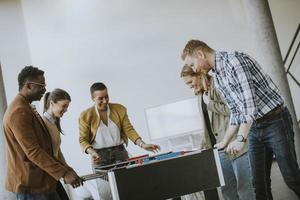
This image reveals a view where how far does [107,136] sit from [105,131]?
0.18 ft

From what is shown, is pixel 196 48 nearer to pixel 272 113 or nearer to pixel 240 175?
pixel 272 113

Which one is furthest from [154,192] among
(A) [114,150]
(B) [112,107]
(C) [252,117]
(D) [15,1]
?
(D) [15,1]

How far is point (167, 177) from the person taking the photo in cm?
256

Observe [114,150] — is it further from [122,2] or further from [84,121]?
[122,2]

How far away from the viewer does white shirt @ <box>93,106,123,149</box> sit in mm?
4477

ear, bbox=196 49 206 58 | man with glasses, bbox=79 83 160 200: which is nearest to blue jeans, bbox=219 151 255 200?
man with glasses, bbox=79 83 160 200

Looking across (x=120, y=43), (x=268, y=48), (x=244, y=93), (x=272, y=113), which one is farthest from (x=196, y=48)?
(x=120, y=43)

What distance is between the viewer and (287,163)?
8.66ft

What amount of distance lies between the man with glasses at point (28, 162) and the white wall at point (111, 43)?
2.23 m

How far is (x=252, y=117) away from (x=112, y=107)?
7.69 ft

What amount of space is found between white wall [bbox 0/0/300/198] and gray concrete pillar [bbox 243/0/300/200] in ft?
1.04

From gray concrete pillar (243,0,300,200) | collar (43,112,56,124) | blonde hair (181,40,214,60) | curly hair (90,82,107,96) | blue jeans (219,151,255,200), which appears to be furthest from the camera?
curly hair (90,82,107,96)

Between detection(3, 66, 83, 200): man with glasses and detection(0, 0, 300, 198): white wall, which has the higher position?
detection(0, 0, 300, 198): white wall

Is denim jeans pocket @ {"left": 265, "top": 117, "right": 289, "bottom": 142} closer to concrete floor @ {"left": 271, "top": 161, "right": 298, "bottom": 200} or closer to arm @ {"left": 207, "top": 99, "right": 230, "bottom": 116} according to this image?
arm @ {"left": 207, "top": 99, "right": 230, "bottom": 116}
